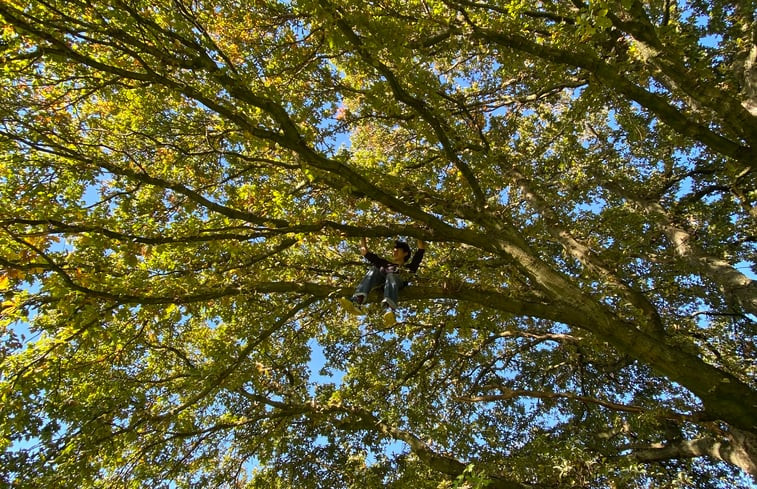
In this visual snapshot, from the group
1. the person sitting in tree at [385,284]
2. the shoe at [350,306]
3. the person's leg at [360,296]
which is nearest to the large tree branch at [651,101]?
the person sitting in tree at [385,284]

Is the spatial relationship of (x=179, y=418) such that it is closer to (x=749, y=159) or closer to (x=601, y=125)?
(x=749, y=159)

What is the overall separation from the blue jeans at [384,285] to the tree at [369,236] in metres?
0.26

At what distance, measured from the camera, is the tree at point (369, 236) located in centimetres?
398

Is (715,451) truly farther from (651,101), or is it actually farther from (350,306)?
(350,306)

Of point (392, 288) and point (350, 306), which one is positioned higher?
point (392, 288)

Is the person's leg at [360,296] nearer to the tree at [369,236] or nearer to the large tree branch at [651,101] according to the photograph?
the tree at [369,236]

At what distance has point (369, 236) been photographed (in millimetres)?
4762

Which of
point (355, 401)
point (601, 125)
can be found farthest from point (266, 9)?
point (601, 125)

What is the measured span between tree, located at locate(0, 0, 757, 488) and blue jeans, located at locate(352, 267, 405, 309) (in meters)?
0.26

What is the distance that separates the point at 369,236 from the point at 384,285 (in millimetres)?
651

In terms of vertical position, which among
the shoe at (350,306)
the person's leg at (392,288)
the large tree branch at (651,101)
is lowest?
the shoe at (350,306)

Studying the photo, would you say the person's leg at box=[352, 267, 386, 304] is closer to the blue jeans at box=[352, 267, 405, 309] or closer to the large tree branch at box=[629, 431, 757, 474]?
the blue jeans at box=[352, 267, 405, 309]

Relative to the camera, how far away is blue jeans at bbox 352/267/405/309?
459cm

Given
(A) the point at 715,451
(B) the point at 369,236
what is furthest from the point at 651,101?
(A) the point at 715,451
